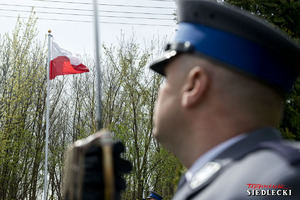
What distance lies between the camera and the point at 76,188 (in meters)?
1.12

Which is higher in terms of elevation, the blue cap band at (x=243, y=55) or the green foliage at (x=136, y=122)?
the green foliage at (x=136, y=122)

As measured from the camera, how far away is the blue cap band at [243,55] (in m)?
1.28

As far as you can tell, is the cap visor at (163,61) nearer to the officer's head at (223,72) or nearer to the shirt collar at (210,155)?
the officer's head at (223,72)

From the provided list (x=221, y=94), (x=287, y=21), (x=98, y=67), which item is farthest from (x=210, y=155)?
(x=287, y=21)

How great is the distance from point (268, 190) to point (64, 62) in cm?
1509

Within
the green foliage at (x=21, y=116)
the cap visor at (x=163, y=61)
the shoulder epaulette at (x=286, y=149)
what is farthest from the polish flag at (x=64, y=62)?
the shoulder epaulette at (x=286, y=149)

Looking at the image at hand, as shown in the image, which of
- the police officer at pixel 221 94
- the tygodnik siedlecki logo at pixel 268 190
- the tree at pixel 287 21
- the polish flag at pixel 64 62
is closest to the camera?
the tygodnik siedlecki logo at pixel 268 190

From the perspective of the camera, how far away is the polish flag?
15.3m

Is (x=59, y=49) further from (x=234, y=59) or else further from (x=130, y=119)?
(x=234, y=59)

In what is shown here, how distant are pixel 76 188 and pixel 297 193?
1.77 ft

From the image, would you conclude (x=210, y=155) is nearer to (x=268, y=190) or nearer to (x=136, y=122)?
(x=268, y=190)

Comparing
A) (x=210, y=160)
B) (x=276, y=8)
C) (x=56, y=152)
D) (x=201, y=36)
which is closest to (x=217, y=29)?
(x=201, y=36)

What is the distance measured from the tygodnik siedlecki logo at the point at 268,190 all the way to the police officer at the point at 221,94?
0.07 meters

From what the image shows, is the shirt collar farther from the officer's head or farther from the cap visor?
the cap visor
